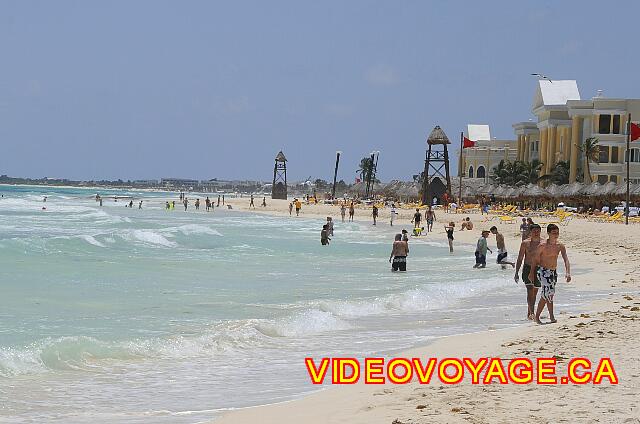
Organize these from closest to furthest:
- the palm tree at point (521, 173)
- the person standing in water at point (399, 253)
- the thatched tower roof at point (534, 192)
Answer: the person standing in water at point (399, 253) < the thatched tower roof at point (534, 192) < the palm tree at point (521, 173)

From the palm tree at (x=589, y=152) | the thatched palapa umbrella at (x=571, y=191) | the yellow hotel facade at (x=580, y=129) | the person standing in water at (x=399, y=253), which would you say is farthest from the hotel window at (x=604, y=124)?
the person standing in water at (x=399, y=253)

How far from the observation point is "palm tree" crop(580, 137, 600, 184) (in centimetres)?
5922

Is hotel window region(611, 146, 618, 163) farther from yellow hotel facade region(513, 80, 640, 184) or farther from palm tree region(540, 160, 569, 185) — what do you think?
palm tree region(540, 160, 569, 185)

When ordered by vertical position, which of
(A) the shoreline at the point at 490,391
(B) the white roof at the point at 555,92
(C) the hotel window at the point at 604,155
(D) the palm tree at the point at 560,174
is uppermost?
(B) the white roof at the point at 555,92

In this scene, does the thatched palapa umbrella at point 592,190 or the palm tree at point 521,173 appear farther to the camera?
the palm tree at point 521,173

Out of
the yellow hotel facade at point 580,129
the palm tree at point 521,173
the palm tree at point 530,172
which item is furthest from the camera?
the palm tree at point 521,173

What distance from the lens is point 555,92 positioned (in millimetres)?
69750

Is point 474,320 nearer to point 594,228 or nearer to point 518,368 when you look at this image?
point 518,368

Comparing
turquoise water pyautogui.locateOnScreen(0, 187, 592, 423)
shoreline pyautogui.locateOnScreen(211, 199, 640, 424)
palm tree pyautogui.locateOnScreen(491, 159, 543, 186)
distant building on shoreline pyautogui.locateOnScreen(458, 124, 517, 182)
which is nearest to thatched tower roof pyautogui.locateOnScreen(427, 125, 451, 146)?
palm tree pyautogui.locateOnScreen(491, 159, 543, 186)

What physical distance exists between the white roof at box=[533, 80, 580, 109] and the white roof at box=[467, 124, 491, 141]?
76.7 ft

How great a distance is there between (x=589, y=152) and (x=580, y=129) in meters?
5.09

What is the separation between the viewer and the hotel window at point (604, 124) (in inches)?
2437

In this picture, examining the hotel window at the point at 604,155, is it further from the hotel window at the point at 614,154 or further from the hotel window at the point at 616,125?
the hotel window at the point at 616,125

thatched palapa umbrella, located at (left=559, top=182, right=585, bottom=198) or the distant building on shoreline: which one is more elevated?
the distant building on shoreline
